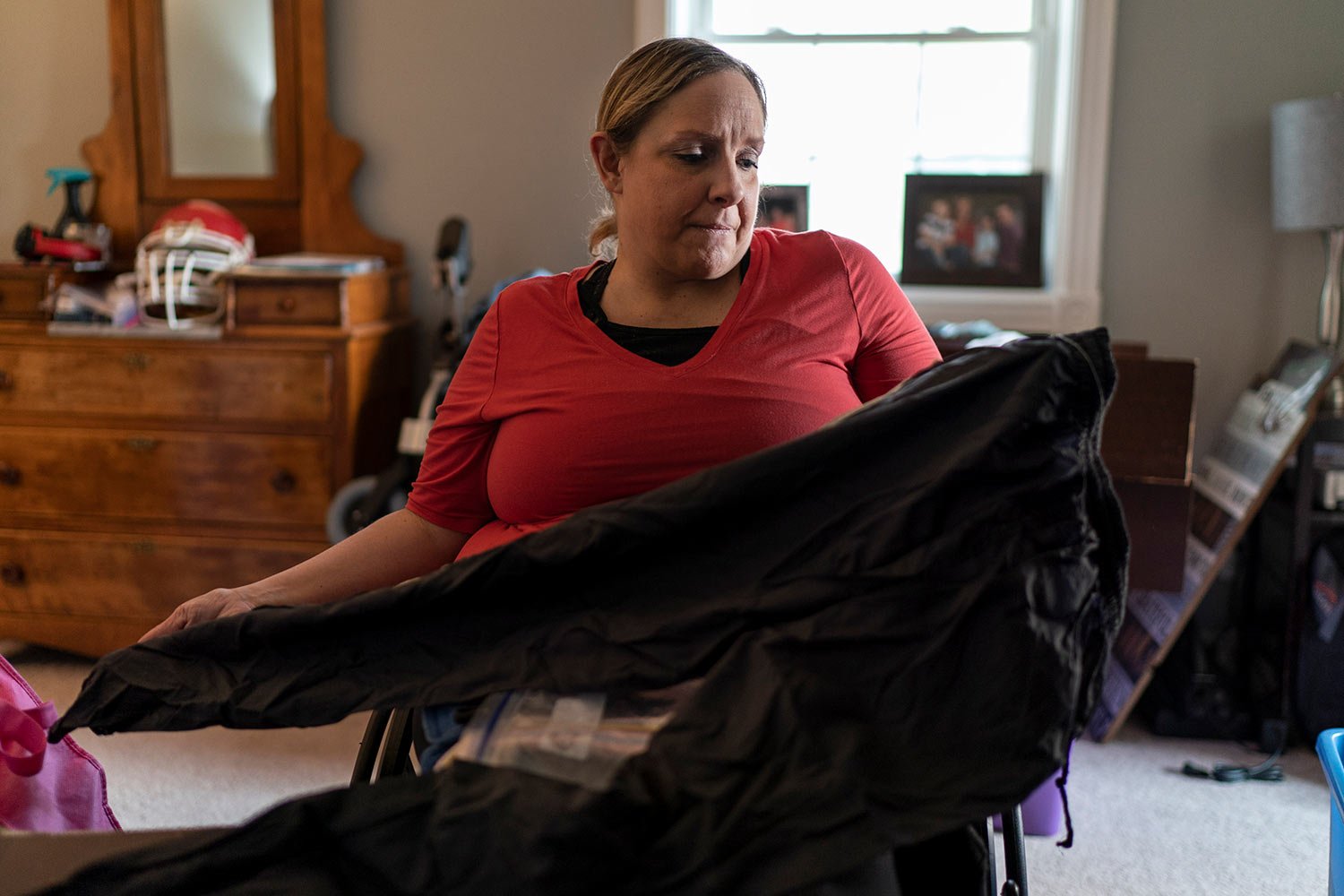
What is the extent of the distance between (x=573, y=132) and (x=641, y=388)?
2011mm

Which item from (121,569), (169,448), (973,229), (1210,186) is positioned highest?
(1210,186)

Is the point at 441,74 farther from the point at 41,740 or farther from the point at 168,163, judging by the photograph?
the point at 41,740

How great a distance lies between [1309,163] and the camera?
2.61 m

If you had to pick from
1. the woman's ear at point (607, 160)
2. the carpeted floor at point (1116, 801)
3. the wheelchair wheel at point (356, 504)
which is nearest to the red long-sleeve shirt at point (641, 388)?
the woman's ear at point (607, 160)

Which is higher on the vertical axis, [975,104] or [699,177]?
[975,104]

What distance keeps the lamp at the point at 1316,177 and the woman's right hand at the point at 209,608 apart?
240cm

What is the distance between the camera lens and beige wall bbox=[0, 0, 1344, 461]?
2.90m

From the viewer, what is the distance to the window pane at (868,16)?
10.2ft

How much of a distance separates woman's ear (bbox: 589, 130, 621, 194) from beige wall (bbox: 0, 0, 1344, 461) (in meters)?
1.63

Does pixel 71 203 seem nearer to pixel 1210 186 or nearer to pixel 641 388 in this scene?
pixel 641 388

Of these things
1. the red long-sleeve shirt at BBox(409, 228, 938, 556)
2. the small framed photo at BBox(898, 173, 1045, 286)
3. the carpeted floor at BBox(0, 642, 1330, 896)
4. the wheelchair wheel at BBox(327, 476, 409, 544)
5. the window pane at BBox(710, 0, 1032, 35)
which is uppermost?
the window pane at BBox(710, 0, 1032, 35)

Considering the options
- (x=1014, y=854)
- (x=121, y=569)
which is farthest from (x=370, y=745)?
(x=121, y=569)

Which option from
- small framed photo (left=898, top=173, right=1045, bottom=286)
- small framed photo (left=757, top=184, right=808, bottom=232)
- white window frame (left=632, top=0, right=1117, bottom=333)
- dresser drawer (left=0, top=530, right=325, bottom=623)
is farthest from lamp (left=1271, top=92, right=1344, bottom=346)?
dresser drawer (left=0, top=530, right=325, bottom=623)

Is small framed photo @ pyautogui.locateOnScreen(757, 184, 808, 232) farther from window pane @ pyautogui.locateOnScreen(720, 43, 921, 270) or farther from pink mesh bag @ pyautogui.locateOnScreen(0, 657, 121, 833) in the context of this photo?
pink mesh bag @ pyautogui.locateOnScreen(0, 657, 121, 833)
